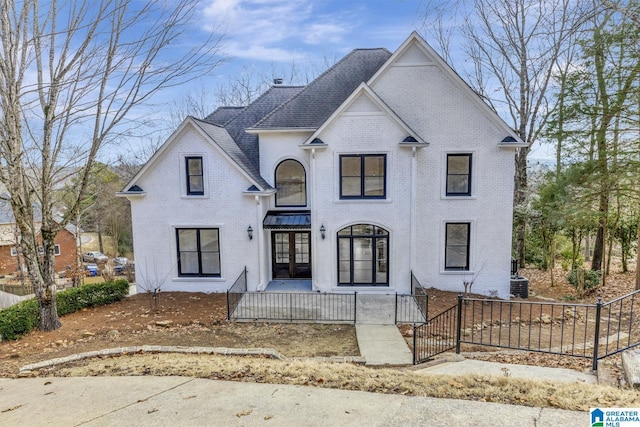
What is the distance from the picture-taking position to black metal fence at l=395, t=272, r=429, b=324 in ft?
35.4

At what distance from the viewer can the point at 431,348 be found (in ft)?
28.2

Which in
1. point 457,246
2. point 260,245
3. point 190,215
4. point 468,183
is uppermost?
point 468,183

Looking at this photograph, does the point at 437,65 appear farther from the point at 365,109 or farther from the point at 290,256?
the point at 290,256

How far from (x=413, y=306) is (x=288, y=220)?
559 cm

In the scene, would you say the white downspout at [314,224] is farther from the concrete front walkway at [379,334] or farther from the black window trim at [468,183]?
the black window trim at [468,183]

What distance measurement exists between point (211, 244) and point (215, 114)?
7.51 m

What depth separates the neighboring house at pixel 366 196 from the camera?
12.8m

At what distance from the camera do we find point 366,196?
42.8 feet

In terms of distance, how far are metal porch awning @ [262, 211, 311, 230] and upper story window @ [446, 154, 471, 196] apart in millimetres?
5556

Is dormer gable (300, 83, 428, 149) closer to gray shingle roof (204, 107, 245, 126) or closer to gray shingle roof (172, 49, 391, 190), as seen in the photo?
gray shingle roof (172, 49, 391, 190)

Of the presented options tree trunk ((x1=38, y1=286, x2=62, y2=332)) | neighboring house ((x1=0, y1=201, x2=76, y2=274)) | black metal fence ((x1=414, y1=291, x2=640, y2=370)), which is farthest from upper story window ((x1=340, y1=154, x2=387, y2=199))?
neighboring house ((x1=0, y1=201, x2=76, y2=274))

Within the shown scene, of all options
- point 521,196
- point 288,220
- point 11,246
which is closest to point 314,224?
point 288,220

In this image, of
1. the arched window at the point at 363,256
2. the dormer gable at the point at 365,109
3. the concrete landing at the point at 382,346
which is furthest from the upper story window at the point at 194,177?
the concrete landing at the point at 382,346

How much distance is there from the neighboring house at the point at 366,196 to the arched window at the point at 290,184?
0.59 m
